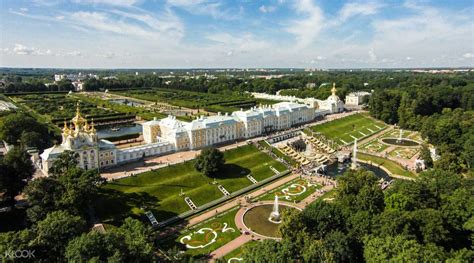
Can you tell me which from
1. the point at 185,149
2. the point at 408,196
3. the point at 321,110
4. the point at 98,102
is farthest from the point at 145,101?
the point at 408,196

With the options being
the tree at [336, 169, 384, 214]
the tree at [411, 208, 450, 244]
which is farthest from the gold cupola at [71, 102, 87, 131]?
the tree at [411, 208, 450, 244]

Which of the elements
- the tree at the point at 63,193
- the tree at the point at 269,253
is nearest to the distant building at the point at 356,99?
the tree at the point at 269,253

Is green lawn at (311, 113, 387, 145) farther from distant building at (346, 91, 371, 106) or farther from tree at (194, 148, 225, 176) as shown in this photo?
tree at (194, 148, 225, 176)

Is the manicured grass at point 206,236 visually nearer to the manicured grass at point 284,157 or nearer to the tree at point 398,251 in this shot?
the tree at point 398,251

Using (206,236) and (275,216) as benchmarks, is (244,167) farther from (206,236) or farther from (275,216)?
(206,236)

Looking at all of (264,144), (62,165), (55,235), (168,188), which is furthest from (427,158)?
(55,235)

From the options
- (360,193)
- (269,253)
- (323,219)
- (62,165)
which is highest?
(62,165)
